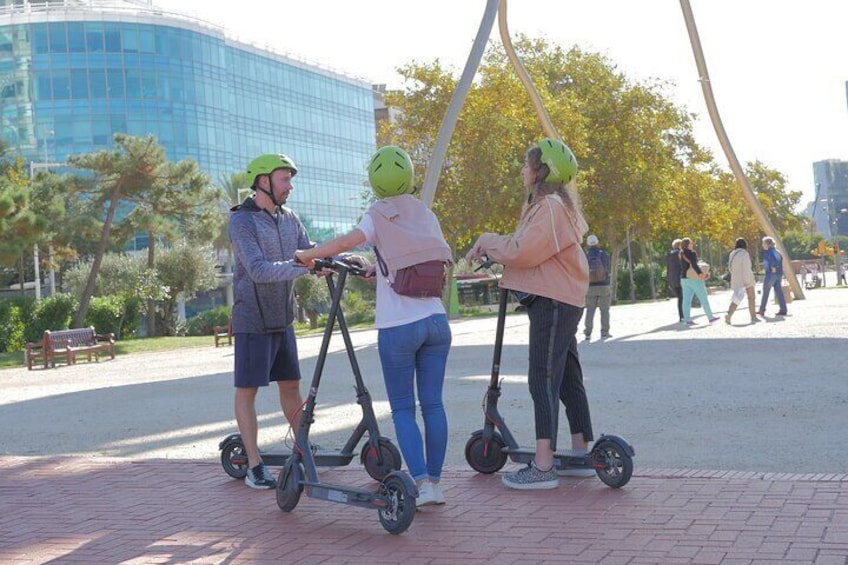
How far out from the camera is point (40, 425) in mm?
12312

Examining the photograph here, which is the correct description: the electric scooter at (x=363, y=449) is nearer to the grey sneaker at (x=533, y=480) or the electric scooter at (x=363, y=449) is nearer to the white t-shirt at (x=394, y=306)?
the white t-shirt at (x=394, y=306)

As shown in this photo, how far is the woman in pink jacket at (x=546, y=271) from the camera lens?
6.43 meters

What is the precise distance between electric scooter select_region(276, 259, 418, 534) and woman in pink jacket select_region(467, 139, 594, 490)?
2.44ft

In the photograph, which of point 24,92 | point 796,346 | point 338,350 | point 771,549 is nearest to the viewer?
point 771,549

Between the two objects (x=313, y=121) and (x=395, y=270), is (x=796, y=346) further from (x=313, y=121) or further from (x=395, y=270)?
(x=313, y=121)

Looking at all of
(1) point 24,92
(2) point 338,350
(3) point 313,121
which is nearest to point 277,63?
(3) point 313,121

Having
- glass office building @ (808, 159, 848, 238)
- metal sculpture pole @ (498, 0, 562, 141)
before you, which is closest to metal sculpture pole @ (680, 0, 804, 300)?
metal sculpture pole @ (498, 0, 562, 141)

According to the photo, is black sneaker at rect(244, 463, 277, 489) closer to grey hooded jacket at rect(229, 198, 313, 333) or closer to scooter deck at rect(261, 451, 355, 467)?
scooter deck at rect(261, 451, 355, 467)

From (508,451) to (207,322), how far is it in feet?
149

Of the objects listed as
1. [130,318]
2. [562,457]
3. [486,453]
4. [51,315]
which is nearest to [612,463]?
[562,457]

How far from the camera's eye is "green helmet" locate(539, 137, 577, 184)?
6.50 meters

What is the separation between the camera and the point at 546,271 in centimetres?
650

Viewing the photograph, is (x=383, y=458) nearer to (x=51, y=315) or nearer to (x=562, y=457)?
(x=562, y=457)

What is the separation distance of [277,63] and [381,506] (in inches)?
3454
